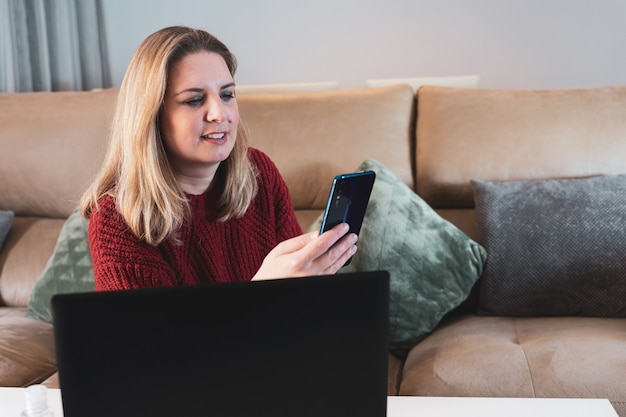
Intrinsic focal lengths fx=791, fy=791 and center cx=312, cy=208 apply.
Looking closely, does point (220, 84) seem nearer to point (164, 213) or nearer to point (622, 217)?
point (164, 213)

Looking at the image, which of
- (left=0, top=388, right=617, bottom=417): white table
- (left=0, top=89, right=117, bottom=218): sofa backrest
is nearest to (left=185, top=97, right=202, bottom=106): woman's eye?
(left=0, top=388, right=617, bottom=417): white table

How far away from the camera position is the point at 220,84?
62.0 inches

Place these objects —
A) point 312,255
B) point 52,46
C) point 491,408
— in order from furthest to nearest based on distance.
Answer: point 52,46, point 312,255, point 491,408

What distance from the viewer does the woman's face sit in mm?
1530

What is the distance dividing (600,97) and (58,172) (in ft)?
5.52

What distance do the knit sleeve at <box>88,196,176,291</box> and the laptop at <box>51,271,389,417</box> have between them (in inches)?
29.3

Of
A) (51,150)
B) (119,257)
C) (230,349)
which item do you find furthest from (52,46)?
(230,349)

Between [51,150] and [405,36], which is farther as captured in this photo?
[405,36]

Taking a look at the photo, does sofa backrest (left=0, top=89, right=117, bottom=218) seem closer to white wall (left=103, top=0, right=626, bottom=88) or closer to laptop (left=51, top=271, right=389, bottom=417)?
white wall (left=103, top=0, right=626, bottom=88)

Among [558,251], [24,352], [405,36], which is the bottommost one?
[24,352]

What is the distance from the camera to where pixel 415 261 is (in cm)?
211

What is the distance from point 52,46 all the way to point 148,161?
190cm

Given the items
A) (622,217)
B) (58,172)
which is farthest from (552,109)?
(58,172)

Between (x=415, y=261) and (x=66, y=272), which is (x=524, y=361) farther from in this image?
(x=66, y=272)
